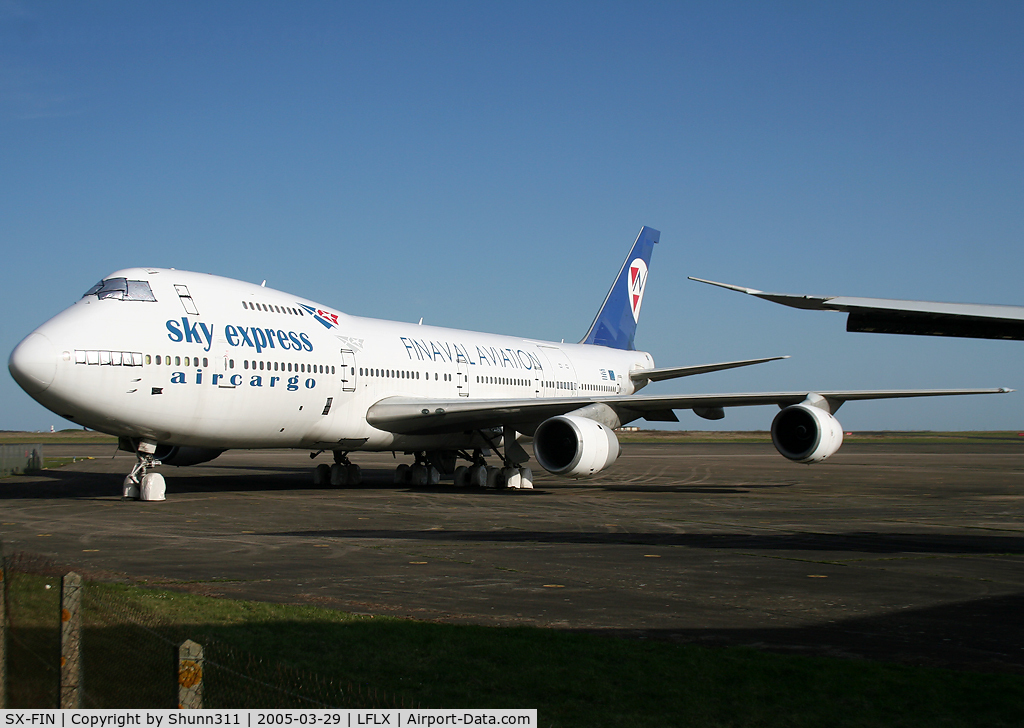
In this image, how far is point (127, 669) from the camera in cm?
434

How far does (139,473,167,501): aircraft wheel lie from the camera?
1719 centimetres

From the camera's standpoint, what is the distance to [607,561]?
10016mm

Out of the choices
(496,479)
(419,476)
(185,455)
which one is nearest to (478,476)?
(496,479)

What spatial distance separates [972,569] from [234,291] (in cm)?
1482

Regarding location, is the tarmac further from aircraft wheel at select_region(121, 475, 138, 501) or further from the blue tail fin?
the blue tail fin

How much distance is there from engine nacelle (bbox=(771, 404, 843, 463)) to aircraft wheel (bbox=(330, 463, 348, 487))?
10893 mm

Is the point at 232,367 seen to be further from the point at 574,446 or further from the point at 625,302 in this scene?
the point at 625,302

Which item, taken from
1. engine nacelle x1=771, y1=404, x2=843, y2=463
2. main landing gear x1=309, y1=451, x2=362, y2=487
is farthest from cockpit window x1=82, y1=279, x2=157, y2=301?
engine nacelle x1=771, y1=404, x2=843, y2=463

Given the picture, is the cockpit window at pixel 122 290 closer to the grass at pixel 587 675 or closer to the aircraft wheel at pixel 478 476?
the aircraft wheel at pixel 478 476

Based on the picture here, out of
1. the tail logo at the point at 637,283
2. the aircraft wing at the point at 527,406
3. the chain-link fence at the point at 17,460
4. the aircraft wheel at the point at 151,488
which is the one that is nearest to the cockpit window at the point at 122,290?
the aircraft wheel at the point at 151,488

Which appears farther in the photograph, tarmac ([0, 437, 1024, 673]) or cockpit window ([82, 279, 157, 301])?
cockpit window ([82, 279, 157, 301])

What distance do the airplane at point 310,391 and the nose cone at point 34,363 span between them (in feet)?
0.07

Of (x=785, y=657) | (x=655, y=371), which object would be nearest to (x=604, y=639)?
(x=785, y=657)

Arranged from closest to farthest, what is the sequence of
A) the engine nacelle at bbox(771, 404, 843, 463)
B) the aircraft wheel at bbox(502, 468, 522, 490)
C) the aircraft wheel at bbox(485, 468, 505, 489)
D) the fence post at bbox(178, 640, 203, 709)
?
the fence post at bbox(178, 640, 203, 709) → the engine nacelle at bbox(771, 404, 843, 463) → the aircraft wheel at bbox(502, 468, 522, 490) → the aircraft wheel at bbox(485, 468, 505, 489)
